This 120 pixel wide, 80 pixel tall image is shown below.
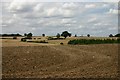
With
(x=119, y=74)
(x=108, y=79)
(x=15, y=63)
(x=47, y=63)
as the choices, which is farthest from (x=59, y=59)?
(x=108, y=79)

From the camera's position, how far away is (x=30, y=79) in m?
12.5

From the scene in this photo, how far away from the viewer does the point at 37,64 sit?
19203mm

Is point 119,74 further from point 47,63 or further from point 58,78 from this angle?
point 47,63

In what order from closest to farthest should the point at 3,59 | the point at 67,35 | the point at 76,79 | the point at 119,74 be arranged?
the point at 76,79, the point at 119,74, the point at 3,59, the point at 67,35

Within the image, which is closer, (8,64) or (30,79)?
(30,79)

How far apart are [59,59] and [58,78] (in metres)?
8.84

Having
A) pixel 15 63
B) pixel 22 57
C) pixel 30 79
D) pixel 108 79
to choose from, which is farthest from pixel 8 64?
pixel 108 79

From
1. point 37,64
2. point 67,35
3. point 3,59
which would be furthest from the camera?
point 67,35

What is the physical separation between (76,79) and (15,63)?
25.9 feet

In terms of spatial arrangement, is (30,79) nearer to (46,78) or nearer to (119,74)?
(46,78)

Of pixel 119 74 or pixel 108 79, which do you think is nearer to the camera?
pixel 108 79

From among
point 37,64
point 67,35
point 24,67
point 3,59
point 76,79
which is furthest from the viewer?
point 67,35

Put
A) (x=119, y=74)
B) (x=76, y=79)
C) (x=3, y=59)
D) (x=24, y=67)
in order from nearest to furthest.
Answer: (x=76, y=79) < (x=119, y=74) < (x=24, y=67) < (x=3, y=59)

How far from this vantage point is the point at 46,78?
41.1ft
